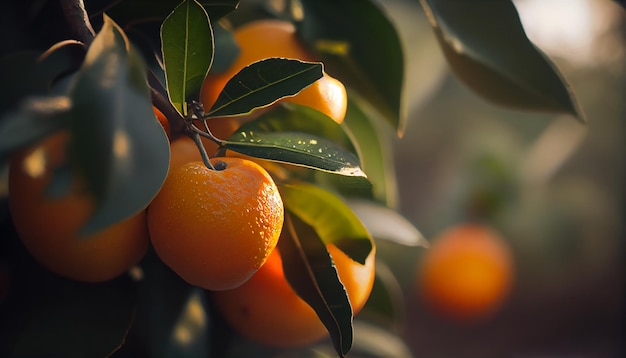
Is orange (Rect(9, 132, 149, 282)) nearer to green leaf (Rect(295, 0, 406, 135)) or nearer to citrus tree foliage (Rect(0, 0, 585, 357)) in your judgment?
citrus tree foliage (Rect(0, 0, 585, 357))

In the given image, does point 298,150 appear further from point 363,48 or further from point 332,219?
point 363,48

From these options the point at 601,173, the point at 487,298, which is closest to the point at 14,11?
the point at 487,298

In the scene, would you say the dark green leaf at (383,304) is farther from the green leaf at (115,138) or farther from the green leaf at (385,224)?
the green leaf at (115,138)

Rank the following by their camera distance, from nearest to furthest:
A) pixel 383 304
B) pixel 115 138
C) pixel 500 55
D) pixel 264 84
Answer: pixel 115 138, pixel 264 84, pixel 500 55, pixel 383 304

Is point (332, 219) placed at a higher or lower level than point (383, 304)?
higher

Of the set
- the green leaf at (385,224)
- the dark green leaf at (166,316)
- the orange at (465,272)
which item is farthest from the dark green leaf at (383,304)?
the orange at (465,272)

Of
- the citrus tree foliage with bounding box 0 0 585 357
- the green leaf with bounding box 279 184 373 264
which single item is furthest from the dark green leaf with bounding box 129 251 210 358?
the green leaf with bounding box 279 184 373 264

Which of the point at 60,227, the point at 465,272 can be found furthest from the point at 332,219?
the point at 465,272
